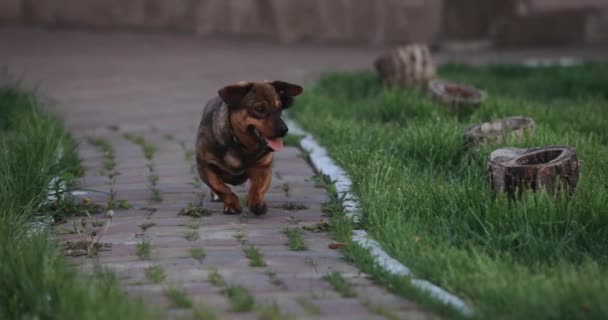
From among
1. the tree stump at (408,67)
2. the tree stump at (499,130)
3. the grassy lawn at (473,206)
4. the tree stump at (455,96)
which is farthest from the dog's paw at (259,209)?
the tree stump at (408,67)

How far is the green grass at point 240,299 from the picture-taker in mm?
5098

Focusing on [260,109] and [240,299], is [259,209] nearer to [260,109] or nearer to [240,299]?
[260,109]

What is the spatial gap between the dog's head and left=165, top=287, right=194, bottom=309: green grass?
1.49m

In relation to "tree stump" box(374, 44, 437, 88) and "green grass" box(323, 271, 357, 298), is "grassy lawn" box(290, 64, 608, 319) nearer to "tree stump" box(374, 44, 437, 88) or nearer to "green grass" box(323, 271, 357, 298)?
"green grass" box(323, 271, 357, 298)

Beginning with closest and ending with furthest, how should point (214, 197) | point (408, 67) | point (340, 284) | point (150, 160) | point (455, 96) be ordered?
point (340, 284), point (214, 197), point (150, 160), point (455, 96), point (408, 67)

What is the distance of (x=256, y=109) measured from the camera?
669 cm

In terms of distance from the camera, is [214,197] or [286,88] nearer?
[286,88]

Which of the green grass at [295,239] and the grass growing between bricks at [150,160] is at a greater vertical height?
the green grass at [295,239]

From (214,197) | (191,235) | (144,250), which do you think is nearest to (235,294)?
(144,250)

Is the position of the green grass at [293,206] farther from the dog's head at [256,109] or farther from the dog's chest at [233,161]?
the dog's head at [256,109]

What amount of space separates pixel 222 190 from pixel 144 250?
96cm

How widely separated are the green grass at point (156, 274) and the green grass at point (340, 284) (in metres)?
0.75

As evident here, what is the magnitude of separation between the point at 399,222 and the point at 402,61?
17.2ft

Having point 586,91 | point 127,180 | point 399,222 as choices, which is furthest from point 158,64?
point 399,222
